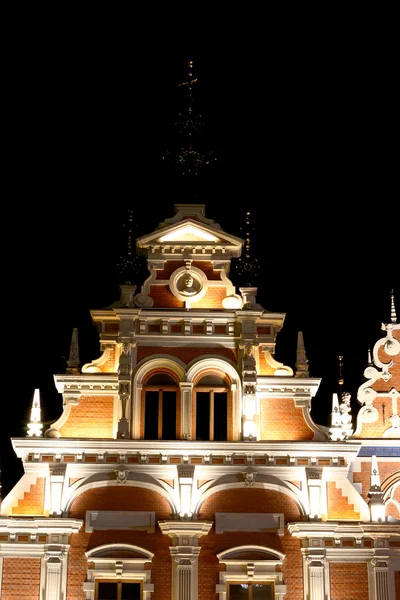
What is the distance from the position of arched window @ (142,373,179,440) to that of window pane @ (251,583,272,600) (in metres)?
4.07

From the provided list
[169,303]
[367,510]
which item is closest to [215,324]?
[169,303]

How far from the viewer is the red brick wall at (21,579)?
26.6m

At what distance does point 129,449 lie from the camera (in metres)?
27.7

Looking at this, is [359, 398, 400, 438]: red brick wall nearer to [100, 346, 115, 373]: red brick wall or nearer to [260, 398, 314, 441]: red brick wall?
[260, 398, 314, 441]: red brick wall

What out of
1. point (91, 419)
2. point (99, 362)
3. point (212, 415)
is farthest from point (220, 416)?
point (99, 362)

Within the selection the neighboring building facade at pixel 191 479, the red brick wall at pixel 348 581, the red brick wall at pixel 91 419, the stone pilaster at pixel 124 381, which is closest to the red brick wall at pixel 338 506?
the neighboring building facade at pixel 191 479

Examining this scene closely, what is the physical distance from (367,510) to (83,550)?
6.79 metres

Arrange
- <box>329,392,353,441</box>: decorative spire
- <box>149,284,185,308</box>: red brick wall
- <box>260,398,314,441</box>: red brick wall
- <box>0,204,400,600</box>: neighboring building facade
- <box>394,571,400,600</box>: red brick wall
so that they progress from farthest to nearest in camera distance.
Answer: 1. <box>149,284,185,308</box>: red brick wall
2. <box>260,398,314,441</box>: red brick wall
3. <box>329,392,353,441</box>: decorative spire
4. <box>394,571,400,600</box>: red brick wall
5. <box>0,204,400,600</box>: neighboring building facade

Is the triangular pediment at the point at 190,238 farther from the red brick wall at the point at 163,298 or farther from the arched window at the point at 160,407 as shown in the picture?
the arched window at the point at 160,407

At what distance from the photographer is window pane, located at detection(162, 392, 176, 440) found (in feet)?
93.6

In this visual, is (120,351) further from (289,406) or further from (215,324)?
(289,406)

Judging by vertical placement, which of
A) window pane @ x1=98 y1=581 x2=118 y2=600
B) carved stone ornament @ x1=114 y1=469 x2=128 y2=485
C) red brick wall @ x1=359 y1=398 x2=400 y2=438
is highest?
red brick wall @ x1=359 y1=398 x2=400 y2=438

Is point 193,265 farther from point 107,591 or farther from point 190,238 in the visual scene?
point 107,591

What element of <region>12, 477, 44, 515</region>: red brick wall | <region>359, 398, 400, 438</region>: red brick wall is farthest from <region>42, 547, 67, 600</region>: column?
<region>359, 398, 400, 438</region>: red brick wall
